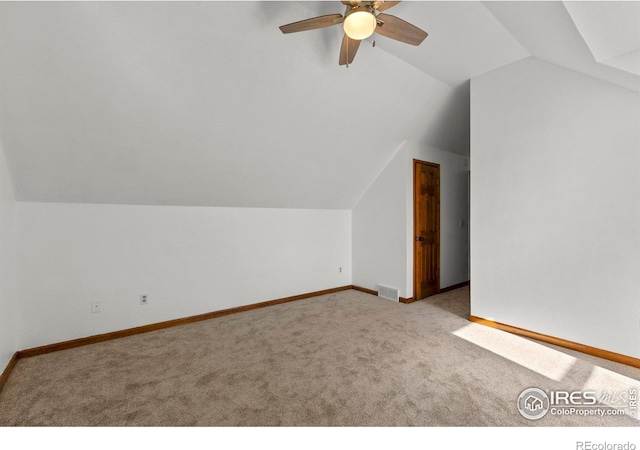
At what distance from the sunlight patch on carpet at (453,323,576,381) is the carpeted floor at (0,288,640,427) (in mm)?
10

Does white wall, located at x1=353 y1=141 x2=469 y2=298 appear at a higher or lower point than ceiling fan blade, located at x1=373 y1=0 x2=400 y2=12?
lower

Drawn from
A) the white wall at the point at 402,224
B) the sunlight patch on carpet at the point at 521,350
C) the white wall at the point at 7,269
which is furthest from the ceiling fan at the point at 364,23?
the sunlight patch on carpet at the point at 521,350

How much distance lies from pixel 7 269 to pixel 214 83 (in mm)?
2149

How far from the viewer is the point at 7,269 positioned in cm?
217

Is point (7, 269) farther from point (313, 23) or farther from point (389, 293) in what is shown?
point (389, 293)

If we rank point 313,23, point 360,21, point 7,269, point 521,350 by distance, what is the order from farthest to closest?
1. point 521,350
2. point 7,269
3. point 313,23
4. point 360,21

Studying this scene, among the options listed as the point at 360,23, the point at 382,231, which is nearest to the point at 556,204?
the point at 382,231

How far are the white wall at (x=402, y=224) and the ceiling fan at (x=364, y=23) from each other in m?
2.12

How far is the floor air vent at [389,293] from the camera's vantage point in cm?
397

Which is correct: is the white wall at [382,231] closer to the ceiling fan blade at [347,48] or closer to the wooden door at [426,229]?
the wooden door at [426,229]

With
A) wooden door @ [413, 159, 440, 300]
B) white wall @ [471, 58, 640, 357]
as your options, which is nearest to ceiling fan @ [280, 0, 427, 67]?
white wall @ [471, 58, 640, 357]

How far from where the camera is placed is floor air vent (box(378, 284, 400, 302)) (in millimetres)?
3967

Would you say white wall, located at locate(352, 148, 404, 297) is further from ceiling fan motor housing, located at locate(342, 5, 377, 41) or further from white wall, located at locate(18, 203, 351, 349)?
ceiling fan motor housing, located at locate(342, 5, 377, 41)

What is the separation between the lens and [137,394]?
6.11 feet
